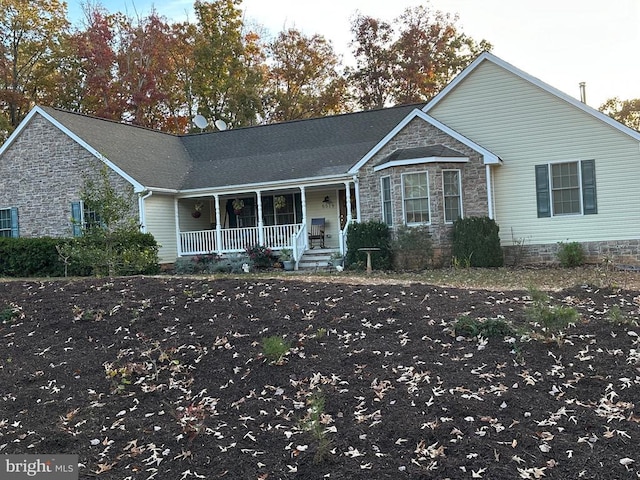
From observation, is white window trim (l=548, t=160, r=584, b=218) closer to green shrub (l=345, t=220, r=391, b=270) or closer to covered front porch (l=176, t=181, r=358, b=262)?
green shrub (l=345, t=220, r=391, b=270)

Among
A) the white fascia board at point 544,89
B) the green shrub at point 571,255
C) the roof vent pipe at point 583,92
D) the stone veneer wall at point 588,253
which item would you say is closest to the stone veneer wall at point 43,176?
the white fascia board at point 544,89

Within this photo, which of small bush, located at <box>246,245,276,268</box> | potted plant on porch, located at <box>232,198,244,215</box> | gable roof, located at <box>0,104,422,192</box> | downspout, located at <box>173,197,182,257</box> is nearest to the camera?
small bush, located at <box>246,245,276,268</box>

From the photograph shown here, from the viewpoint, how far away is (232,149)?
2081 cm

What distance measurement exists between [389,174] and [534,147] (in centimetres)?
369

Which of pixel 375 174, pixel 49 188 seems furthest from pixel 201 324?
pixel 49 188

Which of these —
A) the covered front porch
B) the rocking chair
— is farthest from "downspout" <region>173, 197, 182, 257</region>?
the rocking chair

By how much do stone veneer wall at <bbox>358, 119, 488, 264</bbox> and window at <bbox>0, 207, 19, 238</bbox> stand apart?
A: 11.6 m

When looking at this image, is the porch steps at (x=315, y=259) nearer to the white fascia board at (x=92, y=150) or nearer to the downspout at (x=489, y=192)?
the downspout at (x=489, y=192)

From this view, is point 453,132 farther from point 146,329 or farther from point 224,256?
point 146,329

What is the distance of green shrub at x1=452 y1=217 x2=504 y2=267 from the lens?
13641 mm

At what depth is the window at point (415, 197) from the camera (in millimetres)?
14352

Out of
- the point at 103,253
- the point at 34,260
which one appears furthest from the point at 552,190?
the point at 34,260

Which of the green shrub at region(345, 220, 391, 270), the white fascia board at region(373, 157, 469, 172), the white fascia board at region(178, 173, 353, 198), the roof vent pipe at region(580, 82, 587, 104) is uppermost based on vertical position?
the roof vent pipe at region(580, 82, 587, 104)

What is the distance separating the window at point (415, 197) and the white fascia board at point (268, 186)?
2.06 m
